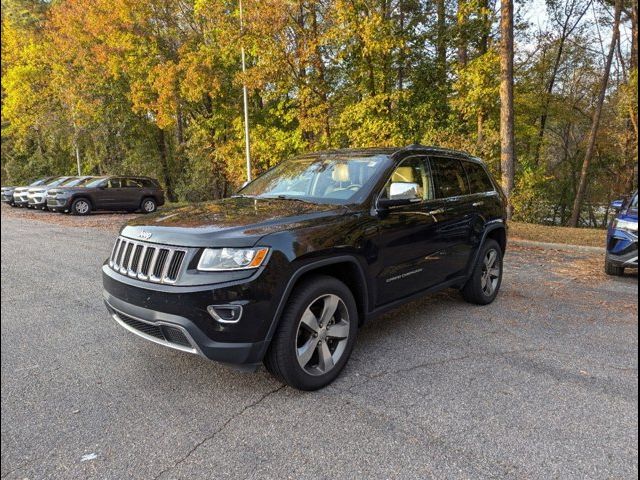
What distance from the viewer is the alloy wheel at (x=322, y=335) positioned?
123 inches

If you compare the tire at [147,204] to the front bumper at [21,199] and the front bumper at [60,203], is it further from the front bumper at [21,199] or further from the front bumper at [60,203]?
the front bumper at [21,199]

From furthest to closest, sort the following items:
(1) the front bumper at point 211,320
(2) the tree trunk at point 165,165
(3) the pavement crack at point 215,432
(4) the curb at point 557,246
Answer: (2) the tree trunk at point 165,165
(4) the curb at point 557,246
(1) the front bumper at point 211,320
(3) the pavement crack at point 215,432

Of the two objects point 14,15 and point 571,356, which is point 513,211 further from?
point 14,15

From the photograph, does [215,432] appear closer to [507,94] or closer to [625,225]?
[625,225]

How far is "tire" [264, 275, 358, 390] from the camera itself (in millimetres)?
2947

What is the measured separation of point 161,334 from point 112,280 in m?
0.65

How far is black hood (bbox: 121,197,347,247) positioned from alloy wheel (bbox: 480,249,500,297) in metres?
2.54

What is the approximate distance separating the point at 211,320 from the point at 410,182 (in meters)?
2.27

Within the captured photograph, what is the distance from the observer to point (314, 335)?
318 centimetres

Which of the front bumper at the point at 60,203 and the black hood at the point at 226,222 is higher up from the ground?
the black hood at the point at 226,222

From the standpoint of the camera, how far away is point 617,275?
706 centimetres

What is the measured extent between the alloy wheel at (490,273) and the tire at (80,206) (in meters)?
17.3

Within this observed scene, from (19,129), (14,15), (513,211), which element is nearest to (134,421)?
(513,211)

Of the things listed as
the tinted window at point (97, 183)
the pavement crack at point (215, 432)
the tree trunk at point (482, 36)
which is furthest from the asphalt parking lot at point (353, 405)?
the tinted window at point (97, 183)
